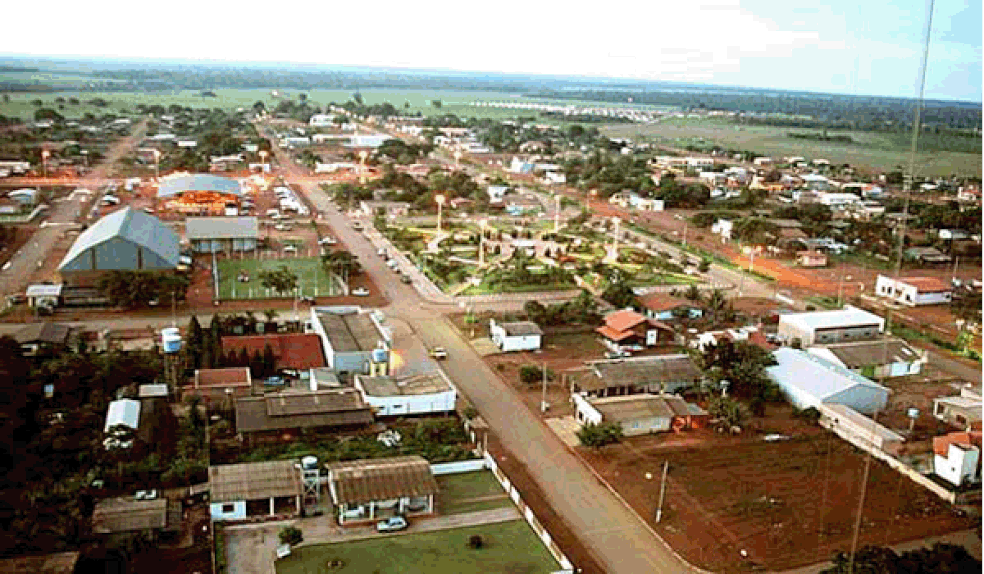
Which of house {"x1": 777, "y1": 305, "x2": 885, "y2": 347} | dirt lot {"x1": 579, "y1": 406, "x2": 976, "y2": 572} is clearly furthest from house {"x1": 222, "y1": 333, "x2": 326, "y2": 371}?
house {"x1": 777, "y1": 305, "x2": 885, "y2": 347}

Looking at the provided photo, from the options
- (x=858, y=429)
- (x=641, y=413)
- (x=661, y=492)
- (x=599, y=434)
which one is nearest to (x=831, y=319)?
(x=858, y=429)

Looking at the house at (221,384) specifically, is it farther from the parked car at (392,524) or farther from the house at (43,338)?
the parked car at (392,524)

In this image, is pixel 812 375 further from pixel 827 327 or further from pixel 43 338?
pixel 43 338

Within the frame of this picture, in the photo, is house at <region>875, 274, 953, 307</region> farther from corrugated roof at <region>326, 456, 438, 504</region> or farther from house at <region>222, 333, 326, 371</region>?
corrugated roof at <region>326, 456, 438, 504</region>

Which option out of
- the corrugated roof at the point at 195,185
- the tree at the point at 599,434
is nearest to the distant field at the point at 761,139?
the corrugated roof at the point at 195,185

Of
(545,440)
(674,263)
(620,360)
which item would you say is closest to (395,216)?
(674,263)

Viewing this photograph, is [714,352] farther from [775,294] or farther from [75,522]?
[75,522]
